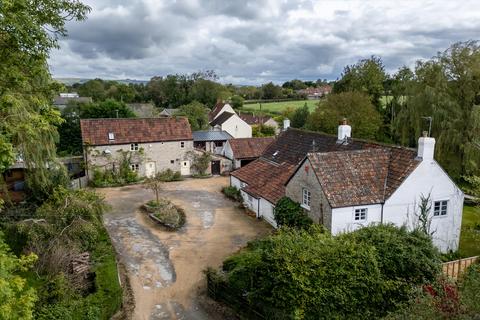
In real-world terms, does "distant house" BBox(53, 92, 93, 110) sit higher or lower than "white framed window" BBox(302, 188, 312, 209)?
higher

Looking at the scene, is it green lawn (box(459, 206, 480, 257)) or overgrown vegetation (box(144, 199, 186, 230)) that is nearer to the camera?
green lawn (box(459, 206, 480, 257))

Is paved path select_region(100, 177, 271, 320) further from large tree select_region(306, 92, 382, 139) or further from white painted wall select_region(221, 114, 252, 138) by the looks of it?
white painted wall select_region(221, 114, 252, 138)

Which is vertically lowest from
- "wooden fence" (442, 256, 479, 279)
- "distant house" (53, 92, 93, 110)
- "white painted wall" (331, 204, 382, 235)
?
"wooden fence" (442, 256, 479, 279)

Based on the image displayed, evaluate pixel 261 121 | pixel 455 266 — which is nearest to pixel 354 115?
pixel 455 266

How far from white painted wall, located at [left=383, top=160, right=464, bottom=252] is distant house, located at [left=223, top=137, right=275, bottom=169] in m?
23.3

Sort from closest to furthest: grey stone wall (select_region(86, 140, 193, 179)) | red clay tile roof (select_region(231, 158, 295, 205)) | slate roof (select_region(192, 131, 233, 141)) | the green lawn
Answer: the green lawn < red clay tile roof (select_region(231, 158, 295, 205)) < grey stone wall (select_region(86, 140, 193, 179)) < slate roof (select_region(192, 131, 233, 141))

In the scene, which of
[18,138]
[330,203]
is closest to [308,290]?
[330,203]

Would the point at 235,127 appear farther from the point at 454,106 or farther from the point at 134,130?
the point at 454,106

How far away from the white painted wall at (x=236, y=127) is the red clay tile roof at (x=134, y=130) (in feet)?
65.5

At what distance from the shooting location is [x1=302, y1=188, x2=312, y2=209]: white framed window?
2191 centimetres

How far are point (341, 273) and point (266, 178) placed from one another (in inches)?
637

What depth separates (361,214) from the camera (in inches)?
802

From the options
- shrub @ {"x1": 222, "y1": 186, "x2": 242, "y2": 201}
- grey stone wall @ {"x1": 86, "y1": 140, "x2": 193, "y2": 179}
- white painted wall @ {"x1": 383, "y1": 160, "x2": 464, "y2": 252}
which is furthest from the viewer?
grey stone wall @ {"x1": 86, "y1": 140, "x2": 193, "y2": 179}

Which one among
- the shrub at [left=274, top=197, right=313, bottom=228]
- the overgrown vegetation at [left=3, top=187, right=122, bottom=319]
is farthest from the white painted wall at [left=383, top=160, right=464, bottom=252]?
the overgrown vegetation at [left=3, top=187, right=122, bottom=319]
